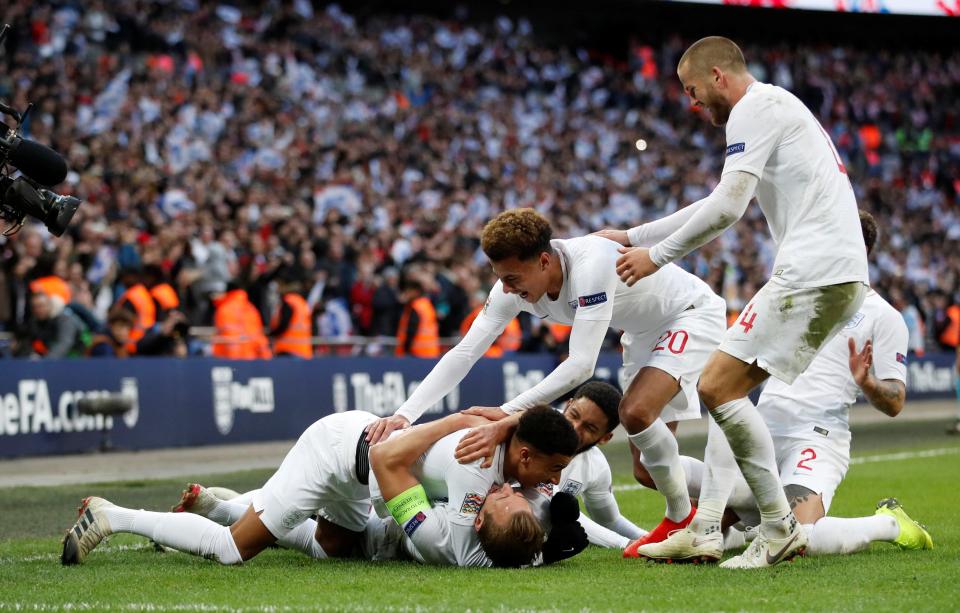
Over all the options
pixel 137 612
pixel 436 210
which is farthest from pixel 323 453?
pixel 436 210

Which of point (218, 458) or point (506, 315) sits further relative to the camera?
point (218, 458)

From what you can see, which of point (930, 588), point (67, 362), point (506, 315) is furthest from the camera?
point (67, 362)

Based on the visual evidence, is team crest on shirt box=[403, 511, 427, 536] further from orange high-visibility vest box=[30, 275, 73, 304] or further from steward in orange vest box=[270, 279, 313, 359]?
steward in orange vest box=[270, 279, 313, 359]

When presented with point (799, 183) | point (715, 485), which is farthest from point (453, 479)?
point (799, 183)

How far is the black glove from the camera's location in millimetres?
6758

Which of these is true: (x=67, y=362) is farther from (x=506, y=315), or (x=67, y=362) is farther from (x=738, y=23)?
(x=738, y=23)

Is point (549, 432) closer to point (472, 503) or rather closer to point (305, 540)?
point (472, 503)

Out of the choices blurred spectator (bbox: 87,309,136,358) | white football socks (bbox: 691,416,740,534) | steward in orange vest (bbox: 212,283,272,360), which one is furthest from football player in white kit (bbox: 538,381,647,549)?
steward in orange vest (bbox: 212,283,272,360)

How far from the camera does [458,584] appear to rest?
20.0 ft

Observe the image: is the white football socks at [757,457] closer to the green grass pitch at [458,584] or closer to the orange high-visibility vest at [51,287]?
the green grass pitch at [458,584]

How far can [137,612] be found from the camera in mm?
5371

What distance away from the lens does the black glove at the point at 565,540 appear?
6758 mm

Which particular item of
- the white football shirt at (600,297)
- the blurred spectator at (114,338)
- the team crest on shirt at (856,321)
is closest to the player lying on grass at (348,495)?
the white football shirt at (600,297)

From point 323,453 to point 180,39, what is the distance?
19284 mm
